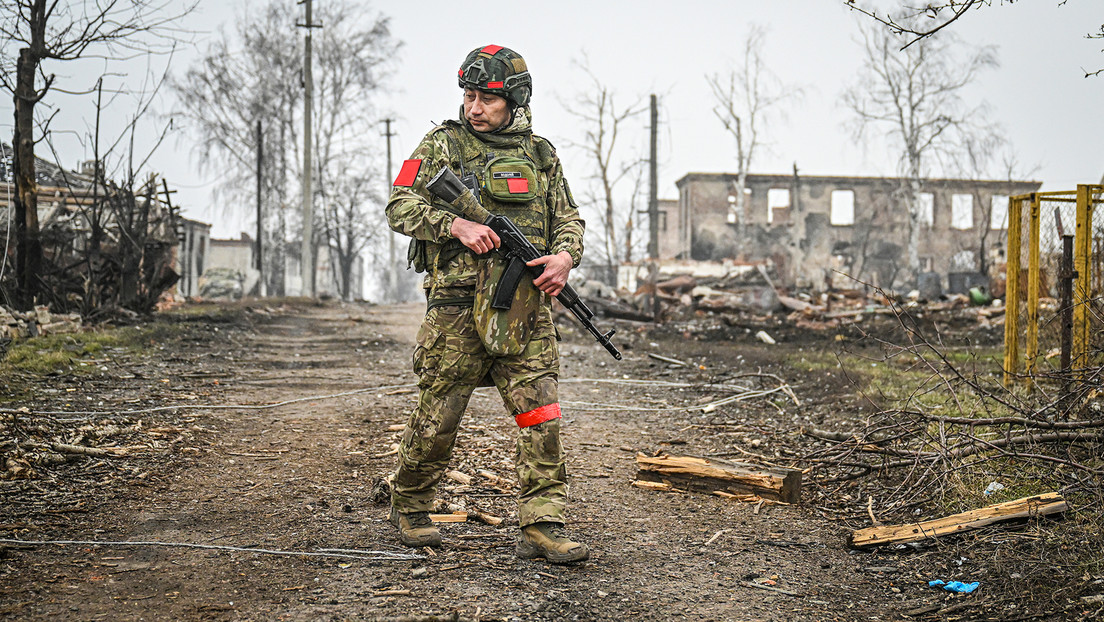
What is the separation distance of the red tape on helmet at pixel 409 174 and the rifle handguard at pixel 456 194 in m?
0.08

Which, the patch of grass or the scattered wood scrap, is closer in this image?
the scattered wood scrap

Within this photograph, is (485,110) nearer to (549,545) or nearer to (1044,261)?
(549,545)

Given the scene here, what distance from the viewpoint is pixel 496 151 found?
362 cm

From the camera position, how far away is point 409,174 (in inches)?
139

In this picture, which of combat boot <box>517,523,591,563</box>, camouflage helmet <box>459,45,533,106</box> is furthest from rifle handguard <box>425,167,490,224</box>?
combat boot <box>517,523,591,563</box>

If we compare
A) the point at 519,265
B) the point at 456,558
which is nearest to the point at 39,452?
the point at 456,558

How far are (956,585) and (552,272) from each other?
1967 mm

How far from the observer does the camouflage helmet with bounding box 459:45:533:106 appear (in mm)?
3471

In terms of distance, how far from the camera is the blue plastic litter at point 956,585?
3244mm

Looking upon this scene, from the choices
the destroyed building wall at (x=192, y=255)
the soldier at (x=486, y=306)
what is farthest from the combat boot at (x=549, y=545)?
the destroyed building wall at (x=192, y=255)

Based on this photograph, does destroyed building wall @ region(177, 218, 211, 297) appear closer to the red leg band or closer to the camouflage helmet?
the camouflage helmet

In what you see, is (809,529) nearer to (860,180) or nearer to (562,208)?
(562,208)

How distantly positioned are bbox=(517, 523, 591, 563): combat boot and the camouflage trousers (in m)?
0.04

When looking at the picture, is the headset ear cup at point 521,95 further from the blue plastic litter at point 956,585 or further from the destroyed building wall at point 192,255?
the destroyed building wall at point 192,255
